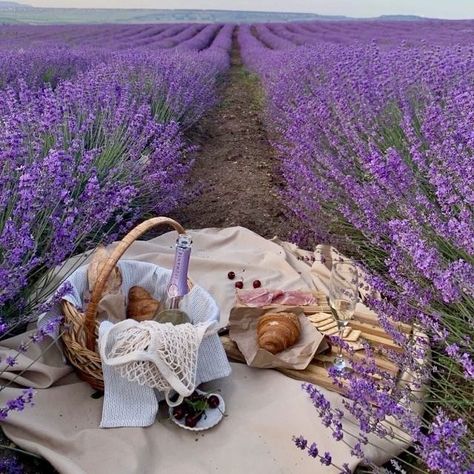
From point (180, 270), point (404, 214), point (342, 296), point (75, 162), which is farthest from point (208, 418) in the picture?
point (75, 162)

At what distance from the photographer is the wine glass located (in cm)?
209

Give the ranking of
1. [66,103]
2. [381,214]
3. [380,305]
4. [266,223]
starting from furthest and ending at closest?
[266,223], [66,103], [381,214], [380,305]

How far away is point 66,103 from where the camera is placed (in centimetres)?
303

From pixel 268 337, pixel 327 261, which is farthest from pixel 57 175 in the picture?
pixel 327 261

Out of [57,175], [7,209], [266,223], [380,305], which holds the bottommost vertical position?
[266,223]

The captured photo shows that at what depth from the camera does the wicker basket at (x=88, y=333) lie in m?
1.79

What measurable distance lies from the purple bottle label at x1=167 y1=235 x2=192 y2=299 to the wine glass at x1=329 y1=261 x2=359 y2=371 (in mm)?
541

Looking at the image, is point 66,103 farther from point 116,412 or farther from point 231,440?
point 231,440

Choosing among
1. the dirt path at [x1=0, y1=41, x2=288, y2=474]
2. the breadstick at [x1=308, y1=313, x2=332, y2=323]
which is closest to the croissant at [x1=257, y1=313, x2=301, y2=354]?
the breadstick at [x1=308, y1=313, x2=332, y2=323]

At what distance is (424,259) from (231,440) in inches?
31.1

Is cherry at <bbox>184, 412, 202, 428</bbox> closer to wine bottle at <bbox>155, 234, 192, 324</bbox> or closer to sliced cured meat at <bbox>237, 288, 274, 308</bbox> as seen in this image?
wine bottle at <bbox>155, 234, 192, 324</bbox>

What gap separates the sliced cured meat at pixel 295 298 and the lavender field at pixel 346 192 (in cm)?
28

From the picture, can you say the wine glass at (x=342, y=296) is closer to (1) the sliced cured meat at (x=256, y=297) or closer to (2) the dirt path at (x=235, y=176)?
(1) the sliced cured meat at (x=256, y=297)

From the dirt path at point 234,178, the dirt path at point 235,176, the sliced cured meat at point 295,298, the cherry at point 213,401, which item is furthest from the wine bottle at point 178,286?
the dirt path at point 235,176
